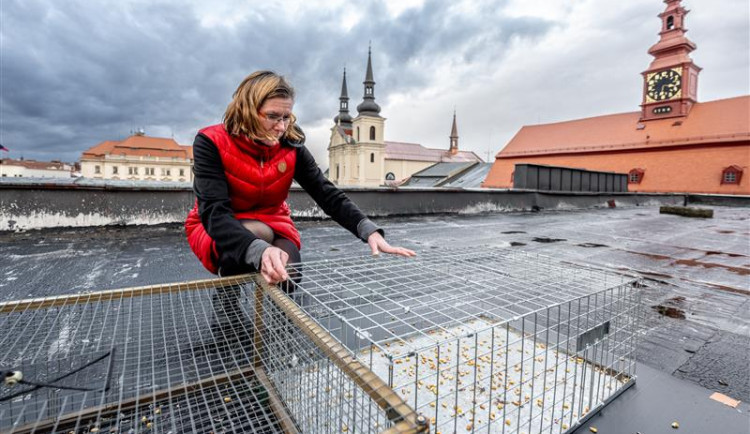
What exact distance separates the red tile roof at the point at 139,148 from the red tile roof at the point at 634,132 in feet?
183

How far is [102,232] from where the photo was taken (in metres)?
4.65

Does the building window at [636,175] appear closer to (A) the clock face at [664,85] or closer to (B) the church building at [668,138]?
(B) the church building at [668,138]

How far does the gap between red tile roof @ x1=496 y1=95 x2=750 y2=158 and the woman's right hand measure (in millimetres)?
35084

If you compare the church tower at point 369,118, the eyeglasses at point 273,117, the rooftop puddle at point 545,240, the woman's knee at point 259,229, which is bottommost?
the rooftop puddle at point 545,240

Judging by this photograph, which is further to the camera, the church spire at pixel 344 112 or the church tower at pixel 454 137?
the church tower at pixel 454 137

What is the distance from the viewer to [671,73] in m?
30.7

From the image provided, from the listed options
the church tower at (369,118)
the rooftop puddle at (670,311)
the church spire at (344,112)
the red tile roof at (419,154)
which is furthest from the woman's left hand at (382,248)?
the church spire at (344,112)

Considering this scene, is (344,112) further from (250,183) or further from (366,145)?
(250,183)

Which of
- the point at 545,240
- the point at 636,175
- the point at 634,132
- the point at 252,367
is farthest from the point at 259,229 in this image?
the point at 634,132

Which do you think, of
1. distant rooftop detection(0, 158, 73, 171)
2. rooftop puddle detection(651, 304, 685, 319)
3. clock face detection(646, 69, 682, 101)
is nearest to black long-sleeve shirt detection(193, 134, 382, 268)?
rooftop puddle detection(651, 304, 685, 319)

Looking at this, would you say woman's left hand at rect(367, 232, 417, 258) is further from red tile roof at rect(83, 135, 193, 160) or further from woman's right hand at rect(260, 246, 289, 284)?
red tile roof at rect(83, 135, 193, 160)

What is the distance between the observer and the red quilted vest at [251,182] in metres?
1.69

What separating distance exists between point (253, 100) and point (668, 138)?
36.3 metres

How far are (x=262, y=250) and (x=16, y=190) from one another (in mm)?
5051
